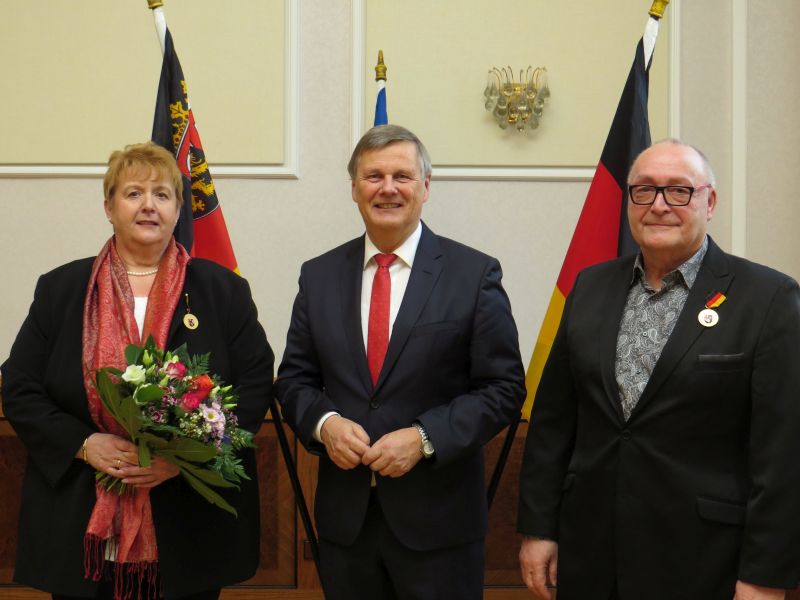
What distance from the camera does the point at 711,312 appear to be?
1.98 meters

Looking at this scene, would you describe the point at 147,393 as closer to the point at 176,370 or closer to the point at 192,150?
the point at 176,370

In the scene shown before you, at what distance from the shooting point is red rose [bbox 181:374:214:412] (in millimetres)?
2092

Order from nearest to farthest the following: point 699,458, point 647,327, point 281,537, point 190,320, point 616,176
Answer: point 699,458 → point 647,327 → point 190,320 → point 616,176 → point 281,537

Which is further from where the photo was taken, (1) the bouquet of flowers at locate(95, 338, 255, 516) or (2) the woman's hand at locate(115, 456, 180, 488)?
(2) the woman's hand at locate(115, 456, 180, 488)

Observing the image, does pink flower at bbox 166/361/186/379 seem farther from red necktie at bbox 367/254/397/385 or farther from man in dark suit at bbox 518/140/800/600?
man in dark suit at bbox 518/140/800/600

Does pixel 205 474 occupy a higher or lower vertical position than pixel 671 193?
lower

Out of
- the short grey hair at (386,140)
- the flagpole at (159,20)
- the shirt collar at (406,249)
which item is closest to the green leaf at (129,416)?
the shirt collar at (406,249)

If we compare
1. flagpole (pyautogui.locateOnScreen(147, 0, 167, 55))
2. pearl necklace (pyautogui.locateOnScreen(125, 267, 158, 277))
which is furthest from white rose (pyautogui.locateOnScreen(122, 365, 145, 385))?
flagpole (pyautogui.locateOnScreen(147, 0, 167, 55))

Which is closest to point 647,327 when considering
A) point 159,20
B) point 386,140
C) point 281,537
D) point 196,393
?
point 386,140

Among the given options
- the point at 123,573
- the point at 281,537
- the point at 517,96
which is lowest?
the point at 281,537

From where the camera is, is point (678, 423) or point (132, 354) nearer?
point (678, 423)

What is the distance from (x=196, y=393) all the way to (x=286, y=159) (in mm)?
2307

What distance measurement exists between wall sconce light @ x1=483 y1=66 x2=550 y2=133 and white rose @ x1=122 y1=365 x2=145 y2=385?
8.57 ft

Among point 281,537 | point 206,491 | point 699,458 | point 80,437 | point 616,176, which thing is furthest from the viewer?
point 281,537
